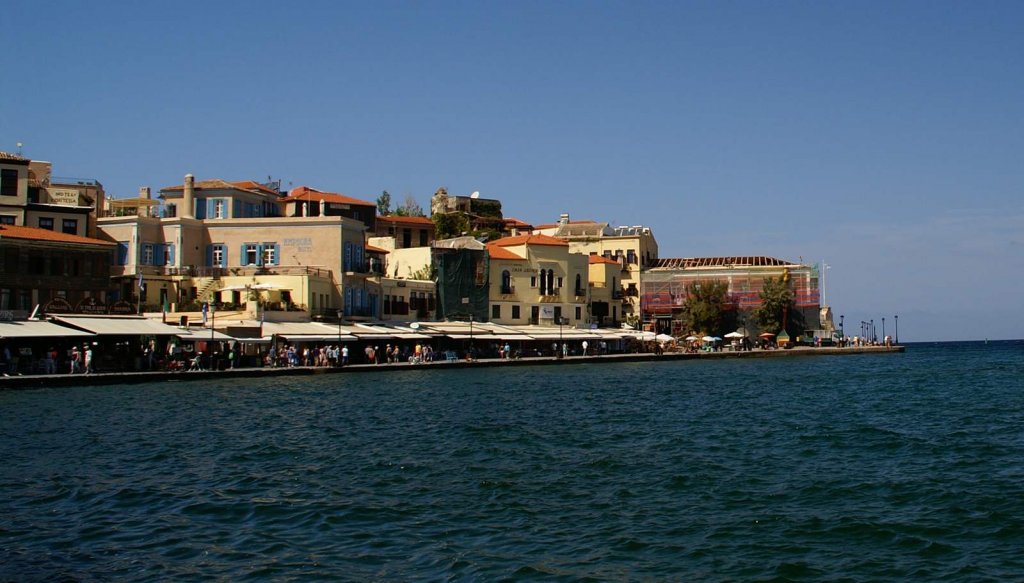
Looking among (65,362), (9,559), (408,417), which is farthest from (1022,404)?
(65,362)

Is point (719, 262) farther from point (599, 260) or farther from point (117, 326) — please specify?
point (117, 326)

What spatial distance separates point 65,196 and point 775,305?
2083 inches

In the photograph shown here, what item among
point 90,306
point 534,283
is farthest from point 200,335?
point 534,283

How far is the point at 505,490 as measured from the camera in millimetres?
18750

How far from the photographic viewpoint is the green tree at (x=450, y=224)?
93.6 metres

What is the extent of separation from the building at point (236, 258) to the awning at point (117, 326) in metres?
7.11

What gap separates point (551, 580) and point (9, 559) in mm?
7262

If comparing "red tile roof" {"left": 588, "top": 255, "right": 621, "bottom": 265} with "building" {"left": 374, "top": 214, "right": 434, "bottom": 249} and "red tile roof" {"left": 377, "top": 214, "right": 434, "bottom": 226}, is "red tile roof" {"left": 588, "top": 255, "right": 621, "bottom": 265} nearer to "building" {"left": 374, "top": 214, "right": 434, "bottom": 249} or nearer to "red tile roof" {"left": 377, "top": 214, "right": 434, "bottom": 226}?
"building" {"left": 374, "top": 214, "right": 434, "bottom": 249}

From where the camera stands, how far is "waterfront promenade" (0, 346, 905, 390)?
132 feet

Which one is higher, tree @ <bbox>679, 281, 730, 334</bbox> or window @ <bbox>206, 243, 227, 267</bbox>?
window @ <bbox>206, 243, 227, 267</bbox>

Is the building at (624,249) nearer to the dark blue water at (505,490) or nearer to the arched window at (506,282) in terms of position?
the arched window at (506,282)

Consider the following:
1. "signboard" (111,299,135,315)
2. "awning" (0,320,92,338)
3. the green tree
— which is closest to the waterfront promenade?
"awning" (0,320,92,338)

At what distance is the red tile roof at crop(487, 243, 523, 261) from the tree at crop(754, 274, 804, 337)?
847 inches

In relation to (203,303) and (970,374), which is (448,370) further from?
(970,374)
